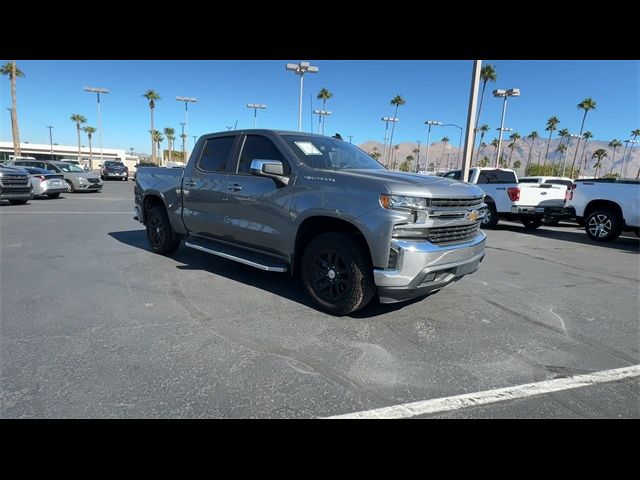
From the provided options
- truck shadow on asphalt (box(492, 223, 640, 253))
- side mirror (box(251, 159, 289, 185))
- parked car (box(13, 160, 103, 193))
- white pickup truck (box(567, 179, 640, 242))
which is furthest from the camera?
parked car (box(13, 160, 103, 193))

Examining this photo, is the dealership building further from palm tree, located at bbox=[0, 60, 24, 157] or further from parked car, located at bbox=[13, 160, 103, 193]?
parked car, located at bbox=[13, 160, 103, 193]

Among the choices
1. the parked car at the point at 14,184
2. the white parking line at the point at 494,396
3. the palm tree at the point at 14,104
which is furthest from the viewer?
the palm tree at the point at 14,104

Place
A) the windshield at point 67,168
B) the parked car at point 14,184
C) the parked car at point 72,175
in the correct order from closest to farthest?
the parked car at point 14,184 → the parked car at point 72,175 → the windshield at point 67,168

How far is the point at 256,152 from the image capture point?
489 centimetres

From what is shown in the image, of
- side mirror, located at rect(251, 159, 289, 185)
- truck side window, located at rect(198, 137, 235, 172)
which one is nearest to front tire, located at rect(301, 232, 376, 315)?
side mirror, located at rect(251, 159, 289, 185)

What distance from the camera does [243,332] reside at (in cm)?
363

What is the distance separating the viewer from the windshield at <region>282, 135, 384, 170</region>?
451 centimetres

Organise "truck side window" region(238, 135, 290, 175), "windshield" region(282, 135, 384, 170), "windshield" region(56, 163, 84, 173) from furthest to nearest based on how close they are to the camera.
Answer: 1. "windshield" region(56, 163, 84, 173)
2. "truck side window" region(238, 135, 290, 175)
3. "windshield" region(282, 135, 384, 170)

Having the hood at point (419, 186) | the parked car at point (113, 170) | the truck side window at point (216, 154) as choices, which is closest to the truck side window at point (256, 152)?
the truck side window at point (216, 154)

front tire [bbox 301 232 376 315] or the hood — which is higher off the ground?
the hood

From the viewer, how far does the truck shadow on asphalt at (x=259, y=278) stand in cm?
440

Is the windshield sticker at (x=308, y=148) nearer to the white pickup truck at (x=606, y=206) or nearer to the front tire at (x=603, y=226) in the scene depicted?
the white pickup truck at (x=606, y=206)

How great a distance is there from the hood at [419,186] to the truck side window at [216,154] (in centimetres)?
183

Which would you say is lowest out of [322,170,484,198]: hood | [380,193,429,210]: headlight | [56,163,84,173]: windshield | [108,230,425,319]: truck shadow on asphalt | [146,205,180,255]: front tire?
[108,230,425,319]: truck shadow on asphalt
